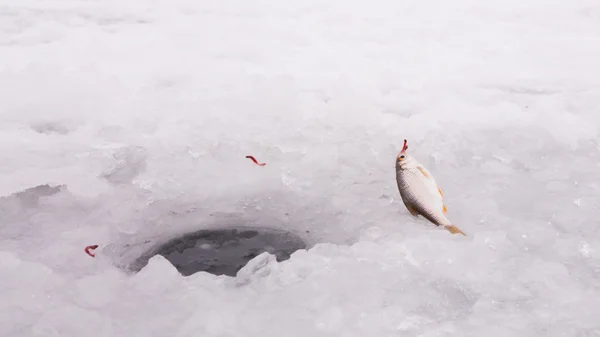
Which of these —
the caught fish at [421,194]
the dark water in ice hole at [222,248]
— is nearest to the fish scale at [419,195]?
the caught fish at [421,194]

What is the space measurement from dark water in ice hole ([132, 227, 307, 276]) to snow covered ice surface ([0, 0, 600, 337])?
0.27 ft

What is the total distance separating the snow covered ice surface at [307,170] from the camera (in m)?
2.23

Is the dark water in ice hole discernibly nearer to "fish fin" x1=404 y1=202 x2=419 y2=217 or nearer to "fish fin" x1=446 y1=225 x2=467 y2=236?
"fish fin" x1=404 y1=202 x2=419 y2=217

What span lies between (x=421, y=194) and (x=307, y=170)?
870mm

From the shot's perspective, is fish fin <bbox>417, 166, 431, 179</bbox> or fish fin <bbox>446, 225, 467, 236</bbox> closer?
fish fin <bbox>446, 225, 467, 236</bbox>

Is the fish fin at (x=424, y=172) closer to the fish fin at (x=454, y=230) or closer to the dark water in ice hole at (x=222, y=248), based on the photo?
the fish fin at (x=454, y=230)

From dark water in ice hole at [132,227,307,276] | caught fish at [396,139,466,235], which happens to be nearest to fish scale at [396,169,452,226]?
caught fish at [396,139,466,235]

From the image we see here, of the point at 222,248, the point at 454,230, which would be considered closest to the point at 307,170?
the point at 222,248

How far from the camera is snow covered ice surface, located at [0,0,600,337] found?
2.23 meters

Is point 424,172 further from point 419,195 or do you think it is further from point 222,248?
point 222,248

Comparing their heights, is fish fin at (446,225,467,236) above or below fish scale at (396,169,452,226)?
below

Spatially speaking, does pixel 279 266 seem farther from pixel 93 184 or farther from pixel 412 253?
pixel 93 184

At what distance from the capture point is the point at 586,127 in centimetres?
386

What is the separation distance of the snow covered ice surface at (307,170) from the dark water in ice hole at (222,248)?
0.08m
